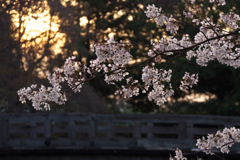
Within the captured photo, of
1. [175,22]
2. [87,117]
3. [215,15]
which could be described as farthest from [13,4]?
[175,22]

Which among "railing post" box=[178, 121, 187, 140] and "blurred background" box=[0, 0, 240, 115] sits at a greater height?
"blurred background" box=[0, 0, 240, 115]

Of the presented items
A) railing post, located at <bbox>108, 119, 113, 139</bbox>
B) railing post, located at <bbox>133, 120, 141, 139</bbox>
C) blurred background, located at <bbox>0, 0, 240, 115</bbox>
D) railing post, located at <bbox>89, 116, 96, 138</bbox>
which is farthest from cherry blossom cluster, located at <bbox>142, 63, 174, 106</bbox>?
blurred background, located at <bbox>0, 0, 240, 115</bbox>

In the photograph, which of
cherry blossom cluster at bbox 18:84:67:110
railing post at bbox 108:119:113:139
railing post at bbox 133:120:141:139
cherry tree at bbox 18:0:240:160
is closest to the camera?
cherry tree at bbox 18:0:240:160

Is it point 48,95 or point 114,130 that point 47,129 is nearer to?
point 114,130

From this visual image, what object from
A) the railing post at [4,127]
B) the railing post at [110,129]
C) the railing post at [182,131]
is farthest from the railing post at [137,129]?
the railing post at [4,127]

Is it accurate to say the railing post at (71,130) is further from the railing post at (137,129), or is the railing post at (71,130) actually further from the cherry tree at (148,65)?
the cherry tree at (148,65)

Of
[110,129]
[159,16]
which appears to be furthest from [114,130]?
[159,16]

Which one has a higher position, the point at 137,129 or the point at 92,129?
the point at 92,129

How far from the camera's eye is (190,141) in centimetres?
1080

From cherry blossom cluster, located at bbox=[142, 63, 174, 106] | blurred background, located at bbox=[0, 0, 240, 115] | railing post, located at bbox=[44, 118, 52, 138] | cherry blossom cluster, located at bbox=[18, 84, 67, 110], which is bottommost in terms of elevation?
cherry blossom cluster, located at bbox=[18, 84, 67, 110]

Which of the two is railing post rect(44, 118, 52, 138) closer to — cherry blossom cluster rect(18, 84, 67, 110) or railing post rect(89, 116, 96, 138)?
railing post rect(89, 116, 96, 138)

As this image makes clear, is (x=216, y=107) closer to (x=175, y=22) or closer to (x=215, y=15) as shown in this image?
(x=215, y=15)

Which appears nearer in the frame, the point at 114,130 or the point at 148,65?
the point at 148,65

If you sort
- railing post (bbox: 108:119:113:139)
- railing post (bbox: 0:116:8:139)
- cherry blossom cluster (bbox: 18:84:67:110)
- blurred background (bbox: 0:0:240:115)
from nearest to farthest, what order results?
cherry blossom cluster (bbox: 18:84:67:110)
railing post (bbox: 108:119:113:139)
railing post (bbox: 0:116:8:139)
blurred background (bbox: 0:0:240:115)
